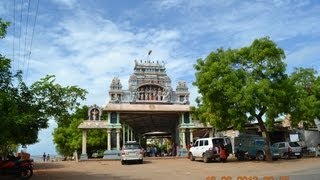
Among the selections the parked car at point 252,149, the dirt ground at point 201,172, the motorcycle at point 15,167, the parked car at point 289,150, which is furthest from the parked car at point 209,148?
the motorcycle at point 15,167

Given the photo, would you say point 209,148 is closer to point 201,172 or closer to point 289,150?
point 289,150

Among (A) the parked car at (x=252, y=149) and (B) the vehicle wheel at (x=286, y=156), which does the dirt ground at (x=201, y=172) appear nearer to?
(A) the parked car at (x=252, y=149)

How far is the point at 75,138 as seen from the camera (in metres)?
53.9

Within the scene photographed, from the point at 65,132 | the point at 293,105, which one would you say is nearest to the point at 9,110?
the point at 293,105

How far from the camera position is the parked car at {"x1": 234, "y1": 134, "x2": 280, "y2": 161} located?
2872cm

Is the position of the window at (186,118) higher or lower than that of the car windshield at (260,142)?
higher

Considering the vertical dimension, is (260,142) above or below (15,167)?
above

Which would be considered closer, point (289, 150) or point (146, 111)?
point (289, 150)

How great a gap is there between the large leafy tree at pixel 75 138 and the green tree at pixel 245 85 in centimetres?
2580

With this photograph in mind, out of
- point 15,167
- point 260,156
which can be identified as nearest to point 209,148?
point 260,156

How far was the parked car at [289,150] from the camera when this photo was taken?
98.5 ft

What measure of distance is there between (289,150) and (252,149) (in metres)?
3.19

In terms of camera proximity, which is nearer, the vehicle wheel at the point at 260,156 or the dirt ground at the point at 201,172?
the dirt ground at the point at 201,172

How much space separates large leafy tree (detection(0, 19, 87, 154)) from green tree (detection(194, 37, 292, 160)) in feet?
34.7
